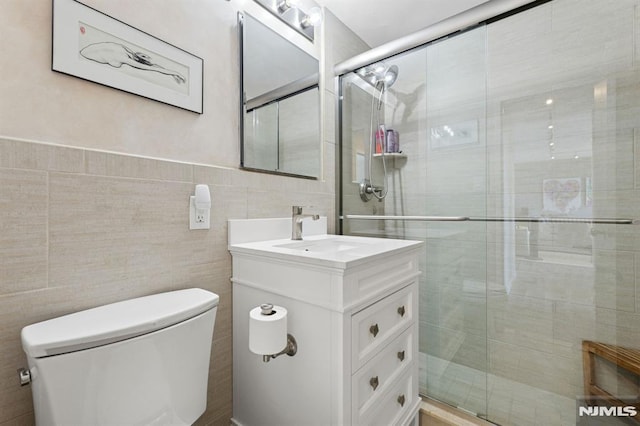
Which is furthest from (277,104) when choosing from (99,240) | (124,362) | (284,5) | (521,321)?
(521,321)

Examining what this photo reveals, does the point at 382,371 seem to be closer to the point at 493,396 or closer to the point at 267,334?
the point at 267,334

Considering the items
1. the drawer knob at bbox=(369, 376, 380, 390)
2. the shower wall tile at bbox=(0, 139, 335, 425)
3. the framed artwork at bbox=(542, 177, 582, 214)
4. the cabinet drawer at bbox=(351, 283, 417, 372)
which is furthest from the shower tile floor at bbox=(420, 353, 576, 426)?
the shower wall tile at bbox=(0, 139, 335, 425)

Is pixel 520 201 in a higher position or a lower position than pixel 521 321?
higher

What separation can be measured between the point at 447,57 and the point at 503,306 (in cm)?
137

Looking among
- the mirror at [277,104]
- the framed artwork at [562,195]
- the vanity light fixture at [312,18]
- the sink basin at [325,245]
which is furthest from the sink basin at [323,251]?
the vanity light fixture at [312,18]

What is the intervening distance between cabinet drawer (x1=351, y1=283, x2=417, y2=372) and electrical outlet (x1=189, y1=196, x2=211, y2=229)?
0.63 meters

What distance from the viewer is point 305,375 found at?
93cm

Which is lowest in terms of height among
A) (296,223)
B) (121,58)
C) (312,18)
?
(296,223)

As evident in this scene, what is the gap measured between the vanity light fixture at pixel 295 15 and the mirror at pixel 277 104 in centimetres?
11

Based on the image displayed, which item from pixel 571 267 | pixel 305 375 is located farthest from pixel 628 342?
pixel 305 375

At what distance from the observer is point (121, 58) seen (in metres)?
0.92

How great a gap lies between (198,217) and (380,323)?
754mm

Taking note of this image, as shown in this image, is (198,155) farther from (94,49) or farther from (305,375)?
(305,375)

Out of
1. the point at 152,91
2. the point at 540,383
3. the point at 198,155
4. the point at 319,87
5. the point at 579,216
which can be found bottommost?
the point at 540,383
